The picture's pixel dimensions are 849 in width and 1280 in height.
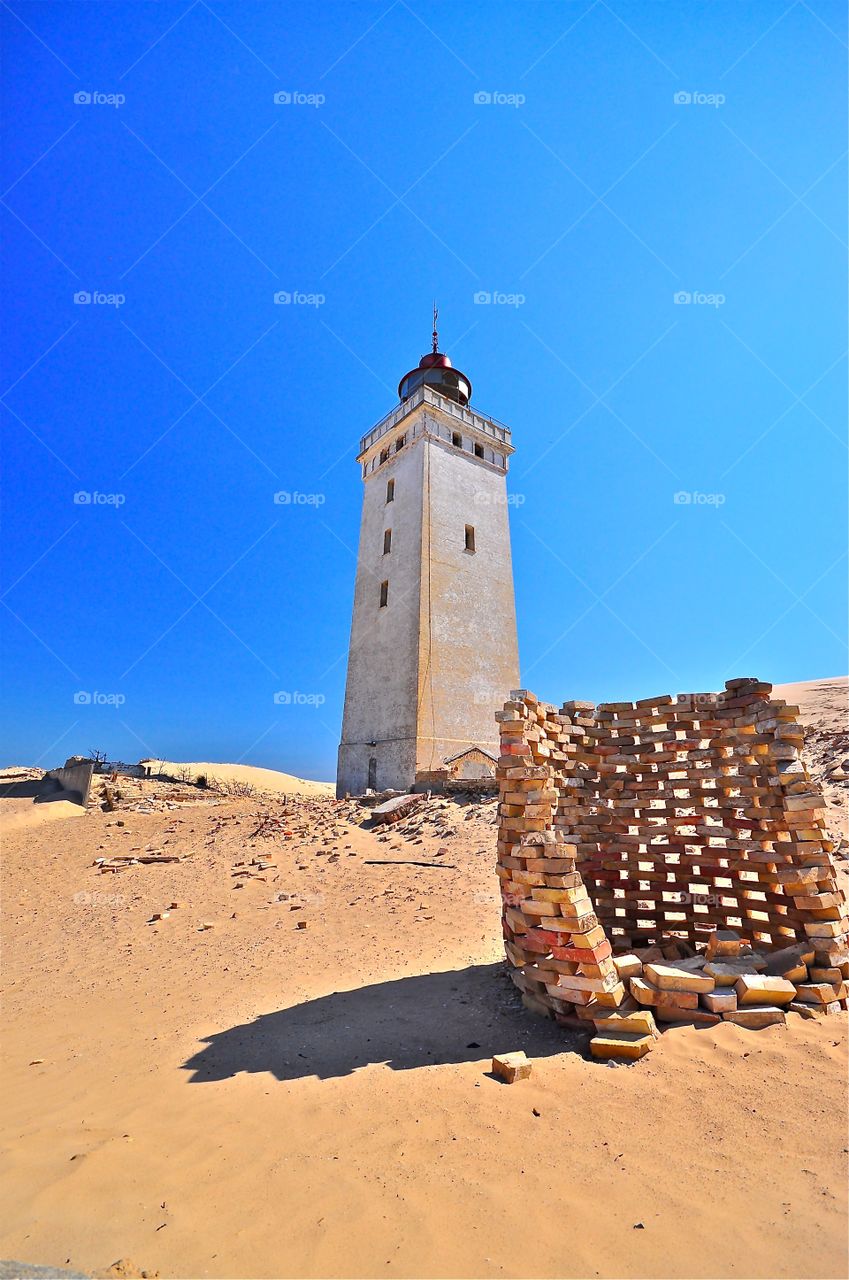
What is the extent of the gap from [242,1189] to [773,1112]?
Result: 278 cm

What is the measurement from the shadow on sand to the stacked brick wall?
312 millimetres

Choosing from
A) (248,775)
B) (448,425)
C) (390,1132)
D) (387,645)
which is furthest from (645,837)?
(248,775)

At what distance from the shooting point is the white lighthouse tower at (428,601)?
19625mm

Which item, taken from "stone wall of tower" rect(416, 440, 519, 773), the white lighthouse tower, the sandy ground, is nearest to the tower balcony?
the white lighthouse tower

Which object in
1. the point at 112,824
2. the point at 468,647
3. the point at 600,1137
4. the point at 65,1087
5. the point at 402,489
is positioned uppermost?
the point at 402,489

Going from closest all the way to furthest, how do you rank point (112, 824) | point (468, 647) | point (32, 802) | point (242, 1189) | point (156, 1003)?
point (242, 1189) → point (156, 1003) → point (112, 824) → point (32, 802) → point (468, 647)

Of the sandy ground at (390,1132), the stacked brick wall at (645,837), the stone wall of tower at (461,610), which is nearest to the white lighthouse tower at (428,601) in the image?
the stone wall of tower at (461,610)

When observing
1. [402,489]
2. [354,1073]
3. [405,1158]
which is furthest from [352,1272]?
[402,489]

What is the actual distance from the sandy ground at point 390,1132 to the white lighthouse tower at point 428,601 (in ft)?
43.2

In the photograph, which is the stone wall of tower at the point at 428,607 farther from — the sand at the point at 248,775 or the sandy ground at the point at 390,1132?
the sand at the point at 248,775

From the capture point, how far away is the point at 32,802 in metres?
16.9

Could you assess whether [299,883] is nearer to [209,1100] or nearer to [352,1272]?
[209,1100]

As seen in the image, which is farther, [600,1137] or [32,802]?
[32,802]

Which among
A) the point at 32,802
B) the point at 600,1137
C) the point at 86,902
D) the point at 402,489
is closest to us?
the point at 600,1137
